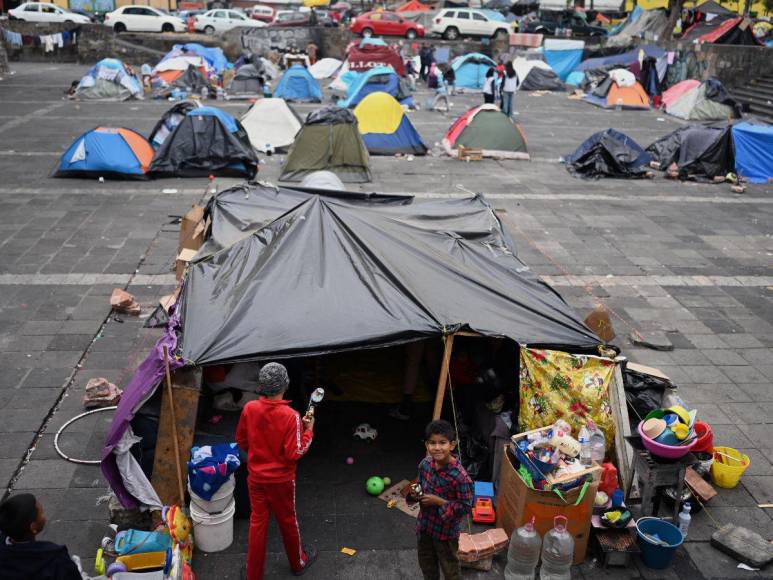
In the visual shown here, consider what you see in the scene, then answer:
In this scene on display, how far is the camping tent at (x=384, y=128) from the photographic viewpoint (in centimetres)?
1752

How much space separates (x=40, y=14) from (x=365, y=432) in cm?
3536

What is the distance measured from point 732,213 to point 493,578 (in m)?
11.4

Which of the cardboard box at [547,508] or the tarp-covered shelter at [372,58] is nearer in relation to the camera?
the cardboard box at [547,508]

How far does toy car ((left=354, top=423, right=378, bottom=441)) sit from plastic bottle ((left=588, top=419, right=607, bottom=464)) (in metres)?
1.96

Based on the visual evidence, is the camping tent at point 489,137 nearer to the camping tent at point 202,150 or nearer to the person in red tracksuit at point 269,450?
the camping tent at point 202,150

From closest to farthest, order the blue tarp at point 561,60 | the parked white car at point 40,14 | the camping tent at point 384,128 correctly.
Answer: the camping tent at point 384,128, the blue tarp at point 561,60, the parked white car at point 40,14

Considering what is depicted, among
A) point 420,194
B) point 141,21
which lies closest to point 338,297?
point 420,194

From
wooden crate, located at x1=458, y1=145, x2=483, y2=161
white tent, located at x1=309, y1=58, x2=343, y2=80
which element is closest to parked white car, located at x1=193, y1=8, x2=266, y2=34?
white tent, located at x1=309, y1=58, x2=343, y2=80

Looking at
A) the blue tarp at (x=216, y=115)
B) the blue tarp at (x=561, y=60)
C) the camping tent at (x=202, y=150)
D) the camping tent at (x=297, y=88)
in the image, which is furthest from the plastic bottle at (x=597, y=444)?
the blue tarp at (x=561, y=60)

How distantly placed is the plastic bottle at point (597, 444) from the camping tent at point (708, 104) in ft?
66.4

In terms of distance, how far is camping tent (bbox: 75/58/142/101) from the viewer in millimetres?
23641

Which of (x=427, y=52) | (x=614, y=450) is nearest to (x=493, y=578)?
(x=614, y=450)

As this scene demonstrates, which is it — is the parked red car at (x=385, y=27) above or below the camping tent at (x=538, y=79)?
above

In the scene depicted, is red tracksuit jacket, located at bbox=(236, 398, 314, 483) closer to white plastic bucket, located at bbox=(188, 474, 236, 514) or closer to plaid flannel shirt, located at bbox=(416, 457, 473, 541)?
white plastic bucket, located at bbox=(188, 474, 236, 514)
